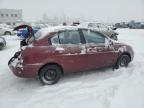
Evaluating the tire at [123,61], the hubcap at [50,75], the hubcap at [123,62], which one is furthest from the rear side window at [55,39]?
the hubcap at [123,62]

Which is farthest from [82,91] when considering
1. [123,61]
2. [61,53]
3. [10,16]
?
[10,16]

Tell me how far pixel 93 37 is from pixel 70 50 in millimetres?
1017

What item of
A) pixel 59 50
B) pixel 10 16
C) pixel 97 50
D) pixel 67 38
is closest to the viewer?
pixel 59 50

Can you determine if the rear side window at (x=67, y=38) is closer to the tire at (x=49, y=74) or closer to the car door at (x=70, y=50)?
the car door at (x=70, y=50)

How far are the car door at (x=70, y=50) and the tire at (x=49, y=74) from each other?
26 centimetres

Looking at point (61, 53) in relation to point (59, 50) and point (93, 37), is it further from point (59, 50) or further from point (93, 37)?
point (93, 37)

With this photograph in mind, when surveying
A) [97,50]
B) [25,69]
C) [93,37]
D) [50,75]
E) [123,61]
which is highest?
[93,37]

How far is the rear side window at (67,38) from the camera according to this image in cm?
565

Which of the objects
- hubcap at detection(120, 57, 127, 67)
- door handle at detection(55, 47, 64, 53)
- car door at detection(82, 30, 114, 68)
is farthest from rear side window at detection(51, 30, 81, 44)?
hubcap at detection(120, 57, 127, 67)

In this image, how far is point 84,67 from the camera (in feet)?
20.0

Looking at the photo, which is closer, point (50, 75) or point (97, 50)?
point (50, 75)

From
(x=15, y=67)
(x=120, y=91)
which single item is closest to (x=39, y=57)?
(x=15, y=67)

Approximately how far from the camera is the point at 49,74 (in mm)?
5668

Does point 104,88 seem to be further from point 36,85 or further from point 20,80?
point 20,80
